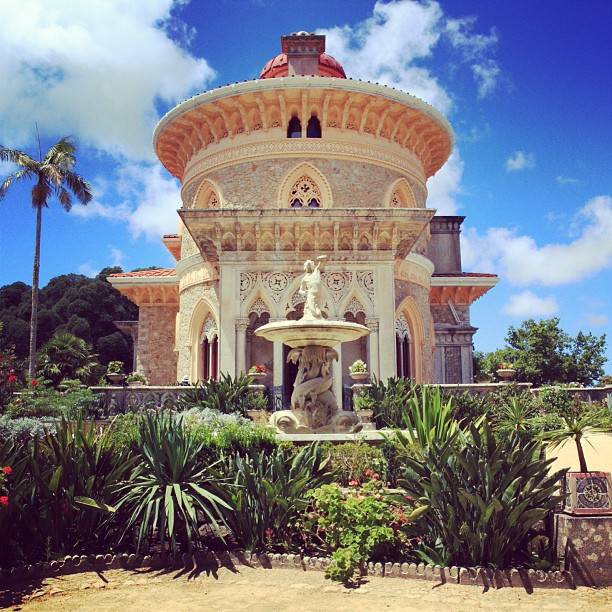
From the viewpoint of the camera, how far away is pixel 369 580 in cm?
621

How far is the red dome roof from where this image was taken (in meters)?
24.4

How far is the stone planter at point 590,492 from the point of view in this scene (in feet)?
20.4

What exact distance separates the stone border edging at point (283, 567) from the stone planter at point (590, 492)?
64 cm

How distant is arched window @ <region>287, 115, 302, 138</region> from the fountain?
9915 mm

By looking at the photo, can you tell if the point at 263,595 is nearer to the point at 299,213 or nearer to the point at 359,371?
the point at 359,371

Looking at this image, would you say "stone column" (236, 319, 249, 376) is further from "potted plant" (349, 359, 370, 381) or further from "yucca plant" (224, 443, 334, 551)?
"yucca plant" (224, 443, 334, 551)

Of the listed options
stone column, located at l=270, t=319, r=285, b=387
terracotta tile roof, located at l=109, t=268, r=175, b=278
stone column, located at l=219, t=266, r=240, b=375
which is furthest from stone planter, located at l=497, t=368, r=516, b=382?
terracotta tile roof, located at l=109, t=268, r=175, b=278

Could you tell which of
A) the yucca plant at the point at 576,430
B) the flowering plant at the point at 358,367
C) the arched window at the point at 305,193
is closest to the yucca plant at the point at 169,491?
the yucca plant at the point at 576,430

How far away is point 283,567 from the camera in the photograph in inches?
259

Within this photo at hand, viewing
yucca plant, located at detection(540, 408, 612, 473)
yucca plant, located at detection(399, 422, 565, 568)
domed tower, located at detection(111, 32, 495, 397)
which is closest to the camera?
yucca plant, located at detection(399, 422, 565, 568)

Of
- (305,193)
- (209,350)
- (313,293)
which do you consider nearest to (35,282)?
(209,350)

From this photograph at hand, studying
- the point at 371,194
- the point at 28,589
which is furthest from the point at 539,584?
the point at 371,194

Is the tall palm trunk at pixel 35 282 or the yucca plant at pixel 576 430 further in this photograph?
the tall palm trunk at pixel 35 282

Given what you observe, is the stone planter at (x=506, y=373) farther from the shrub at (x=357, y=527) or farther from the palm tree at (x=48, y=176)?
the palm tree at (x=48, y=176)
